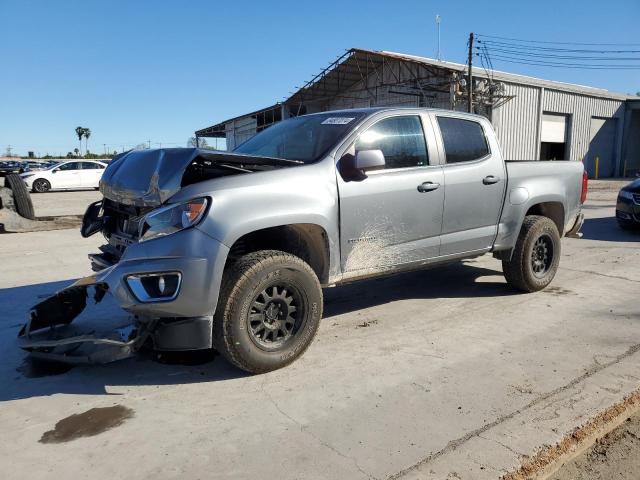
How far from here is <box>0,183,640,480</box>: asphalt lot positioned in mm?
2625

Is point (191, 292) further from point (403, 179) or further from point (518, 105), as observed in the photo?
point (518, 105)

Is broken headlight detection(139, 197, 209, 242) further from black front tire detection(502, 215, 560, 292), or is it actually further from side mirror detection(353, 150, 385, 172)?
black front tire detection(502, 215, 560, 292)

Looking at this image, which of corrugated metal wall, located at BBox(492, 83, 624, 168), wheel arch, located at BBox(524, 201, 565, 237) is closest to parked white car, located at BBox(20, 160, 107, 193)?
corrugated metal wall, located at BBox(492, 83, 624, 168)

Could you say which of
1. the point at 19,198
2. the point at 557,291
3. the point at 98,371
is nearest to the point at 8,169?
the point at 19,198

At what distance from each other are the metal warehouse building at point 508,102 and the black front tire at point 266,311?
23437mm

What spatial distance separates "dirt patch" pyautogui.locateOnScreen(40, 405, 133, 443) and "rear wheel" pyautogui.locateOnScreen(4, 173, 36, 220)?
9.43 metres

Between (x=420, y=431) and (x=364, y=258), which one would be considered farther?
(x=364, y=258)

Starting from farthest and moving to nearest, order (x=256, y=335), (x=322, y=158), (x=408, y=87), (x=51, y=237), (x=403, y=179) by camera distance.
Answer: (x=408, y=87) → (x=51, y=237) → (x=403, y=179) → (x=322, y=158) → (x=256, y=335)

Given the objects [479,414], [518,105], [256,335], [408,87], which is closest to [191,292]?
[256,335]

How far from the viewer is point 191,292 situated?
319 cm

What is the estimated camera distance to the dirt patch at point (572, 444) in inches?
98.8

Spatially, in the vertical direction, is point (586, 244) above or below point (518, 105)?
below

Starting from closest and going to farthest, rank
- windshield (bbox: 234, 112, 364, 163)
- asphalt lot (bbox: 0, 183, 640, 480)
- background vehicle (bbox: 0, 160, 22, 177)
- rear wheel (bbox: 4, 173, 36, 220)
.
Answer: asphalt lot (bbox: 0, 183, 640, 480) < windshield (bbox: 234, 112, 364, 163) < rear wheel (bbox: 4, 173, 36, 220) < background vehicle (bbox: 0, 160, 22, 177)

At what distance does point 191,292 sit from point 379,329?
200cm
